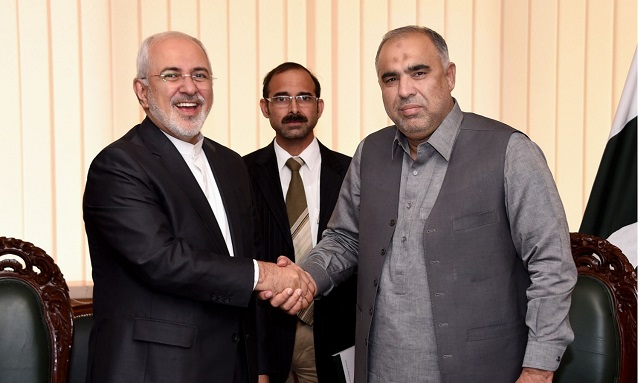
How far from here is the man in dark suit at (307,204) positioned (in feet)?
10.1

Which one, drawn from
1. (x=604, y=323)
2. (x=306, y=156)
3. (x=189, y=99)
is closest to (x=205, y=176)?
(x=189, y=99)

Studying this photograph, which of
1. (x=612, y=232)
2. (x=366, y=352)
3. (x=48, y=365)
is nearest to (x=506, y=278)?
(x=366, y=352)

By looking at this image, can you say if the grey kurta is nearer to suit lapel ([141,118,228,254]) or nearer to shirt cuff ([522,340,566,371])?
shirt cuff ([522,340,566,371])

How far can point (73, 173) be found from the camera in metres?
3.86

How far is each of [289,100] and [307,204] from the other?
49 cm

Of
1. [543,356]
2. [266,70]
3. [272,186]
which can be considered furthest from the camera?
[266,70]

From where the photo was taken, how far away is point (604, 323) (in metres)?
2.39

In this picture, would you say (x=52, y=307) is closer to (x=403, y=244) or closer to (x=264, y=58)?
(x=403, y=244)

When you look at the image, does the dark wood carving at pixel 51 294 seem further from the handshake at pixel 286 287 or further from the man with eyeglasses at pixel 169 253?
the handshake at pixel 286 287

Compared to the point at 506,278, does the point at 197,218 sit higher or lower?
higher

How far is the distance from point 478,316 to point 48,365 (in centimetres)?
128

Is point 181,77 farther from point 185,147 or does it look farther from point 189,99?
point 185,147

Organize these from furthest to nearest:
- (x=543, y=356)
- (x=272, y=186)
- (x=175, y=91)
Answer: (x=272, y=186)
(x=175, y=91)
(x=543, y=356)

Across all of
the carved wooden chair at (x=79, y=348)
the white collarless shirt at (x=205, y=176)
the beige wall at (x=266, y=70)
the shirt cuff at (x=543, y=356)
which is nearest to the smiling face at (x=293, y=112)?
the beige wall at (x=266, y=70)
